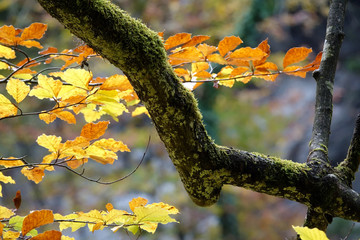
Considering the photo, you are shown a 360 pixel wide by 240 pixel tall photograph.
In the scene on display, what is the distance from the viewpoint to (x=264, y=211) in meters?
4.01

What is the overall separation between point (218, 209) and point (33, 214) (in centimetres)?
311

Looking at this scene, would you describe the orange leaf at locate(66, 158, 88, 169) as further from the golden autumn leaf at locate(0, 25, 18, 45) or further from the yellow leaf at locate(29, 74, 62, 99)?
the golden autumn leaf at locate(0, 25, 18, 45)

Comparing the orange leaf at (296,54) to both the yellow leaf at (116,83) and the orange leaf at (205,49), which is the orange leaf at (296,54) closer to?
the orange leaf at (205,49)

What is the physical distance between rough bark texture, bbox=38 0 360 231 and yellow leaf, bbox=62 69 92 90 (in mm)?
62

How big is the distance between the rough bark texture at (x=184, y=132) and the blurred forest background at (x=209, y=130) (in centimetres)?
254

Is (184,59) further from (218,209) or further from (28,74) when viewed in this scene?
(218,209)

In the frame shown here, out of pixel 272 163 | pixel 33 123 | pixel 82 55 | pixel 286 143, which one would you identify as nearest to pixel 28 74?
pixel 82 55

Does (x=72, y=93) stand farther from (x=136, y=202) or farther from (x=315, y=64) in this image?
(x=315, y=64)

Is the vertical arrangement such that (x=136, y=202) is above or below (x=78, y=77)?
below

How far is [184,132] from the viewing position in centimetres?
59

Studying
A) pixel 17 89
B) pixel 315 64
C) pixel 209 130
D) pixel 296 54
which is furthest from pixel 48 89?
pixel 209 130

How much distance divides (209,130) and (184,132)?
288 centimetres

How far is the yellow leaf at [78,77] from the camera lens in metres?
0.59

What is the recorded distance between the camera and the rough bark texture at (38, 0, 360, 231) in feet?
1.70
